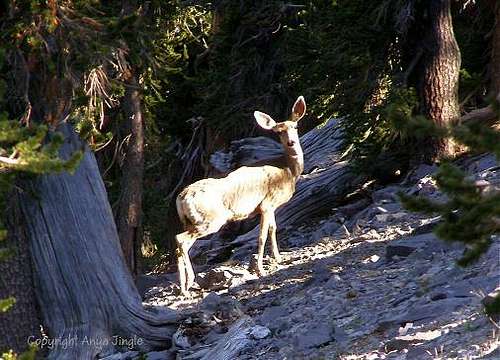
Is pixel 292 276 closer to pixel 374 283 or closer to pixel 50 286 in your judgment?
pixel 374 283

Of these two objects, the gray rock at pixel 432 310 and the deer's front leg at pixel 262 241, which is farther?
the deer's front leg at pixel 262 241

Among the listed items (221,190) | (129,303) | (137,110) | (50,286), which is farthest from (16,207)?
(137,110)

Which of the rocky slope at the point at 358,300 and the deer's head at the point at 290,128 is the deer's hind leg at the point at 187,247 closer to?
the rocky slope at the point at 358,300

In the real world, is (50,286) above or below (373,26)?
below

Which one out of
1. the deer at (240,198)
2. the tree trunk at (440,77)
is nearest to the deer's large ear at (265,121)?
the deer at (240,198)

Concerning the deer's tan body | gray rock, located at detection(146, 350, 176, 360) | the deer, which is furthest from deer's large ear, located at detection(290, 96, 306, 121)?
gray rock, located at detection(146, 350, 176, 360)

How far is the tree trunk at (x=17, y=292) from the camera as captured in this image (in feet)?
37.3

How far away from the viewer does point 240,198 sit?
14.8 meters

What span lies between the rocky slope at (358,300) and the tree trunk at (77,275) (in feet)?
1.62

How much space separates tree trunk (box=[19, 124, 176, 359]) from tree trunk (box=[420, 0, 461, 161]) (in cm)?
615

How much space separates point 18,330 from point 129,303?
133 cm

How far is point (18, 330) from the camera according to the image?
11.4 meters

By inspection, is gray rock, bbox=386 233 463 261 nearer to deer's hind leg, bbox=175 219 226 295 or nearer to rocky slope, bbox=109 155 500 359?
rocky slope, bbox=109 155 500 359

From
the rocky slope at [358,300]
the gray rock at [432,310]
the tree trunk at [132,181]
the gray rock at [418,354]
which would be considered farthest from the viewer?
the tree trunk at [132,181]
